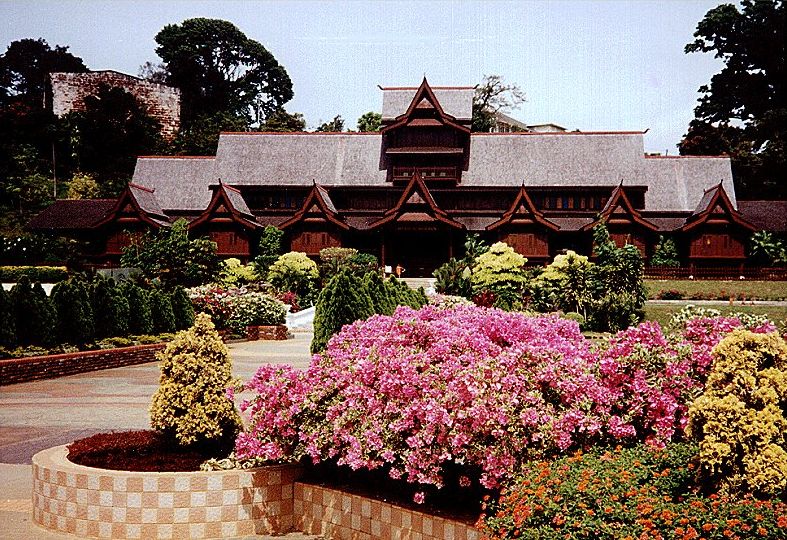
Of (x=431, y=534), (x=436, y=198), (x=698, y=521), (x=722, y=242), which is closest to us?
(x=698, y=521)

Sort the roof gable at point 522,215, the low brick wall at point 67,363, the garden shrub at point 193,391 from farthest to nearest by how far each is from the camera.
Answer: the roof gable at point 522,215 → the low brick wall at point 67,363 → the garden shrub at point 193,391

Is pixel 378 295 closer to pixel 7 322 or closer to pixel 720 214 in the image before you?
pixel 7 322

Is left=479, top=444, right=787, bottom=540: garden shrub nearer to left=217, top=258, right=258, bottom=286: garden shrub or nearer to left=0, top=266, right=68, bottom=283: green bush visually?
left=217, top=258, right=258, bottom=286: garden shrub

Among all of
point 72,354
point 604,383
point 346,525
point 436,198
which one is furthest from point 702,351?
point 436,198

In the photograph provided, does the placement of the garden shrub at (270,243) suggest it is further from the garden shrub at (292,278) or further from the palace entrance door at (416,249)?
the palace entrance door at (416,249)

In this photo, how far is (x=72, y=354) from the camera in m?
16.5

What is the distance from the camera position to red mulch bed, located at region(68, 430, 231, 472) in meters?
7.11

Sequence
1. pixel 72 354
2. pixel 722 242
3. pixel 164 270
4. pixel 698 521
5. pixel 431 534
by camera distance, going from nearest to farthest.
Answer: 1. pixel 698 521
2. pixel 431 534
3. pixel 72 354
4. pixel 164 270
5. pixel 722 242

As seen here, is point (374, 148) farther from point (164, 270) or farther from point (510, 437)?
point (510, 437)

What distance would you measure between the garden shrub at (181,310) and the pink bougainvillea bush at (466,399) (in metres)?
15.2

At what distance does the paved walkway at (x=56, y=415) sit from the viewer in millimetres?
7459

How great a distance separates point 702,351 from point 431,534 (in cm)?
266

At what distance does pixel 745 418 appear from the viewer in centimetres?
543

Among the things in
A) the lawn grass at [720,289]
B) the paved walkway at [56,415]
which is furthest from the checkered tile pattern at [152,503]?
the lawn grass at [720,289]
